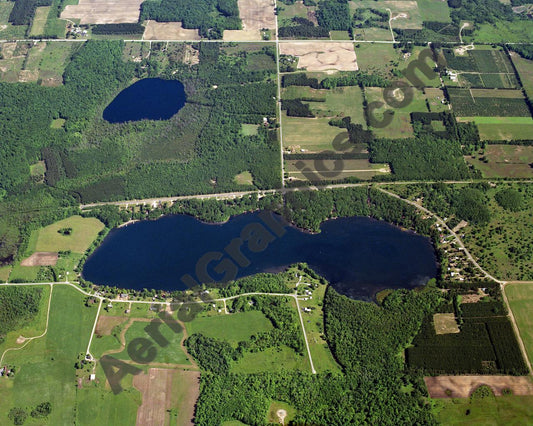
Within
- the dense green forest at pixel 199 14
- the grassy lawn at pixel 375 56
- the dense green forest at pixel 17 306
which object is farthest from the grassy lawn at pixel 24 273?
the grassy lawn at pixel 375 56

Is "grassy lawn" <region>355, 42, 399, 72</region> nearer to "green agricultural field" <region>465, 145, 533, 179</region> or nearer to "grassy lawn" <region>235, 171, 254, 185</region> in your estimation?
"green agricultural field" <region>465, 145, 533, 179</region>

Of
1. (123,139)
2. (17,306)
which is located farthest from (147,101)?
(17,306)

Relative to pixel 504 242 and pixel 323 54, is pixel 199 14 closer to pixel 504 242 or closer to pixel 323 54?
pixel 323 54

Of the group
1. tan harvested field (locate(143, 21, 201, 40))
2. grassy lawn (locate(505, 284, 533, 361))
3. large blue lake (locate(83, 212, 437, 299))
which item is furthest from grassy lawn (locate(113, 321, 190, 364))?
tan harvested field (locate(143, 21, 201, 40))

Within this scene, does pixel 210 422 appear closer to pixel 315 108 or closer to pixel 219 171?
pixel 219 171

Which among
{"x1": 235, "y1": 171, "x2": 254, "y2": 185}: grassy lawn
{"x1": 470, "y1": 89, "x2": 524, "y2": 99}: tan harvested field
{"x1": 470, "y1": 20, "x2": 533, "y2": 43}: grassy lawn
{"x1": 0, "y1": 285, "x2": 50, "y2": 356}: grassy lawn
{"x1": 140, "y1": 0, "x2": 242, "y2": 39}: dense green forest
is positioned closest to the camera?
{"x1": 0, "y1": 285, "x2": 50, "y2": 356}: grassy lawn

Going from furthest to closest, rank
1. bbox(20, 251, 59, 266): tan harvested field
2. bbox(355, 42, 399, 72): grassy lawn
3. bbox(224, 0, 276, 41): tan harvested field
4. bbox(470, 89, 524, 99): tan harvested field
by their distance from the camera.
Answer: bbox(224, 0, 276, 41): tan harvested field → bbox(355, 42, 399, 72): grassy lawn → bbox(470, 89, 524, 99): tan harvested field → bbox(20, 251, 59, 266): tan harvested field
